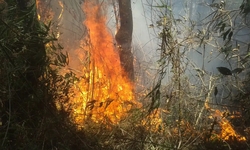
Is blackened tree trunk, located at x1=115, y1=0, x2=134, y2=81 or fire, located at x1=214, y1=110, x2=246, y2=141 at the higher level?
blackened tree trunk, located at x1=115, y1=0, x2=134, y2=81

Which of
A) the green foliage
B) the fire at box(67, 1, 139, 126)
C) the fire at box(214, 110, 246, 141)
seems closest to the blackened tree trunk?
the fire at box(67, 1, 139, 126)

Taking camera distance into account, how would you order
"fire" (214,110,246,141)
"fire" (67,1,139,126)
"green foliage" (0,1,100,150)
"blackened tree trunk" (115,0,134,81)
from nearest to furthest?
1. "green foliage" (0,1,100,150)
2. "fire" (214,110,246,141)
3. "fire" (67,1,139,126)
4. "blackened tree trunk" (115,0,134,81)

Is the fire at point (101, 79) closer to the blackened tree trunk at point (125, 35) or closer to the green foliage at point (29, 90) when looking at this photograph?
the blackened tree trunk at point (125, 35)

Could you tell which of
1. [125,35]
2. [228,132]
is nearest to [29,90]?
[228,132]

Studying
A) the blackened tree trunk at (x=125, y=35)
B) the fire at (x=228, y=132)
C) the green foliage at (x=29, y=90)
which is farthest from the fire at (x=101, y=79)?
the fire at (x=228, y=132)

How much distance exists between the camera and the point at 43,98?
339 cm

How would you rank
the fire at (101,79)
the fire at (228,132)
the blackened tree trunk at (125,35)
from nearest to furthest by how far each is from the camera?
the fire at (228,132) < the fire at (101,79) < the blackened tree trunk at (125,35)

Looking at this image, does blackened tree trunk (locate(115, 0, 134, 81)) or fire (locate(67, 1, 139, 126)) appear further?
blackened tree trunk (locate(115, 0, 134, 81))

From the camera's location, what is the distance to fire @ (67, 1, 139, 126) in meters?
5.51

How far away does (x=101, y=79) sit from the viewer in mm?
6316

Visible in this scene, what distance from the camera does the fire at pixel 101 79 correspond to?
5.51 m

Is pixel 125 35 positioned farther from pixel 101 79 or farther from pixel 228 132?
pixel 228 132

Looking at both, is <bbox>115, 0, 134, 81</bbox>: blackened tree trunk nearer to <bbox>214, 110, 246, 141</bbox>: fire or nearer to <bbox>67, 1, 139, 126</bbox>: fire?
<bbox>67, 1, 139, 126</bbox>: fire

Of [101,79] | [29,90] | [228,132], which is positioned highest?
[101,79]
